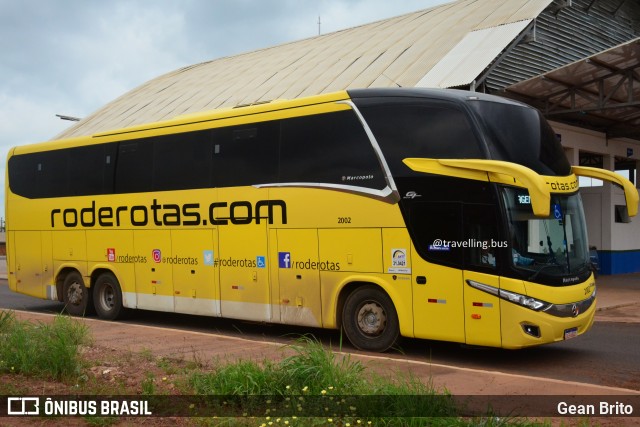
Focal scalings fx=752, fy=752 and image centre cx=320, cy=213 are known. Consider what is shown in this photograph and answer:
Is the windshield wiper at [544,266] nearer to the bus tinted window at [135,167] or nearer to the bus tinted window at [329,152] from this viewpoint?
the bus tinted window at [329,152]

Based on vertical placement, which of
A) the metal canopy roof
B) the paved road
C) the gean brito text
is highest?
the metal canopy roof

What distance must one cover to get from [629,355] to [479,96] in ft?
14.5

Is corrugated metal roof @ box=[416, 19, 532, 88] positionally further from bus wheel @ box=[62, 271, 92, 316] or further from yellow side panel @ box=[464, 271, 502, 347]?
yellow side panel @ box=[464, 271, 502, 347]

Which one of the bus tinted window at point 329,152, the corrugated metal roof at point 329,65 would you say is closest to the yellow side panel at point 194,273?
the bus tinted window at point 329,152

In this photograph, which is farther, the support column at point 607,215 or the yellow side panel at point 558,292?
the support column at point 607,215

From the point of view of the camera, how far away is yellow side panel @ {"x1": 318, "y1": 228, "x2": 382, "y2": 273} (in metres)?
11.1

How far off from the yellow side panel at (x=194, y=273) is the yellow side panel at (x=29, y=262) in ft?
15.3

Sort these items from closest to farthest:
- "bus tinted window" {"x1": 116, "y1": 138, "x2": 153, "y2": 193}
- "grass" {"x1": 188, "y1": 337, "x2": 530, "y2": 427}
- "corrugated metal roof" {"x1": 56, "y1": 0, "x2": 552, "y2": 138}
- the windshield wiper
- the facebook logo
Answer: "grass" {"x1": 188, "y1": 337, "x2": 530, "y2": 427}
the windshield wiper
the facebook logo
"bus tinted window" {"x1": 116, "y1": 138, "x2": 153, "y2": 193}
"corrugated metal roof" {"x1": 56, "y1": 0, "x2": 552, "y2": 138}

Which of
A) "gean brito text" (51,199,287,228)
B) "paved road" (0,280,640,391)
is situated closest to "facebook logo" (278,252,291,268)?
"gean brito text" (51,199,287,228)

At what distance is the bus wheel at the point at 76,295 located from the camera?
16.2m

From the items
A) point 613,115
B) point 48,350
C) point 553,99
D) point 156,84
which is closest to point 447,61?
point 553,99

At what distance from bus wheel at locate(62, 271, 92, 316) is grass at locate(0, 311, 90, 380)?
6230mm

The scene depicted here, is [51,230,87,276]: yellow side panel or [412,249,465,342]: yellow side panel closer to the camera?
[412,249,465,342]: yellow side panel

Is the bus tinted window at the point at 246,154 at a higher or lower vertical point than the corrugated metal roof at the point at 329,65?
lower
